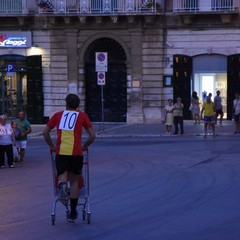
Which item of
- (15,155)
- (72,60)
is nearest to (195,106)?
(72,60)

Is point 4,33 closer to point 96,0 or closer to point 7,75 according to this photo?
point 7,75

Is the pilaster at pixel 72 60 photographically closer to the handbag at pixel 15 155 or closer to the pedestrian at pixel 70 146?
the handbag at pixel 15 155

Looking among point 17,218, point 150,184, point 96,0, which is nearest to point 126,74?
point 96,0

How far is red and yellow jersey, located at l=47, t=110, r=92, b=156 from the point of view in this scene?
8258mm

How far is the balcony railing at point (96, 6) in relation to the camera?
30641mm

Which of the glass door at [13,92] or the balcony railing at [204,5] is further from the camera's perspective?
the glass door at [13,92]

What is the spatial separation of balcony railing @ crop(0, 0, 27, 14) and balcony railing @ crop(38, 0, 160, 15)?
1.04 meters

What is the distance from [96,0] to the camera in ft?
103

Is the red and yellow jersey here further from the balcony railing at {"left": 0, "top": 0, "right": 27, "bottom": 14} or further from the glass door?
the glass door

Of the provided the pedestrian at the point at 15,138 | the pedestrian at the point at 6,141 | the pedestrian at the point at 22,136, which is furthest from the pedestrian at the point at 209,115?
the pedestrian at the point at 6,141

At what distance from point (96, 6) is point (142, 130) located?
749 cm

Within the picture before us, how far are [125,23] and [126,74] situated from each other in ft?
8.55

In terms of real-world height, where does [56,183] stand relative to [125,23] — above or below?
below

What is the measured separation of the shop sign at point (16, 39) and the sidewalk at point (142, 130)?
4.38 meters
